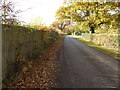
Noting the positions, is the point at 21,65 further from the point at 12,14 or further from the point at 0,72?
the point at 12,14

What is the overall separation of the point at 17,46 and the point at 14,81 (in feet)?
4.71

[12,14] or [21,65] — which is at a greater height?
[12,14]

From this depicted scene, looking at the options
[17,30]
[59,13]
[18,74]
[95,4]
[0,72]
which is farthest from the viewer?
[59,13]

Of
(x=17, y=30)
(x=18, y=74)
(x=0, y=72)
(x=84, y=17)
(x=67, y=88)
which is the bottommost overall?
(x=67, y=88)

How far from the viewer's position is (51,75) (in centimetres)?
427

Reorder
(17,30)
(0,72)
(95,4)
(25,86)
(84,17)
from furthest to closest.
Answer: (84,17) < (95,4) < (17,30) < (25,86) < (0,72)

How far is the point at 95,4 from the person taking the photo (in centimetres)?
1237

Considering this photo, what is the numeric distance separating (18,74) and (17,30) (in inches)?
70.7

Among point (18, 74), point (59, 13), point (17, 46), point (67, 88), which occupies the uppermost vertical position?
point (59, 13)

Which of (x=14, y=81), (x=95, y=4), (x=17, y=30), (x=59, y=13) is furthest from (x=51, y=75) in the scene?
(x=59, y=13)

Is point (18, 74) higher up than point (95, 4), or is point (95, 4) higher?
point (95, 4)

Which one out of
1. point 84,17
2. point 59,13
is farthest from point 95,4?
point 59,13

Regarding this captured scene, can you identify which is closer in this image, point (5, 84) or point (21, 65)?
point (5, 84)

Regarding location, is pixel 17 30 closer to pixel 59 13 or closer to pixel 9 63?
pixel 9 63
